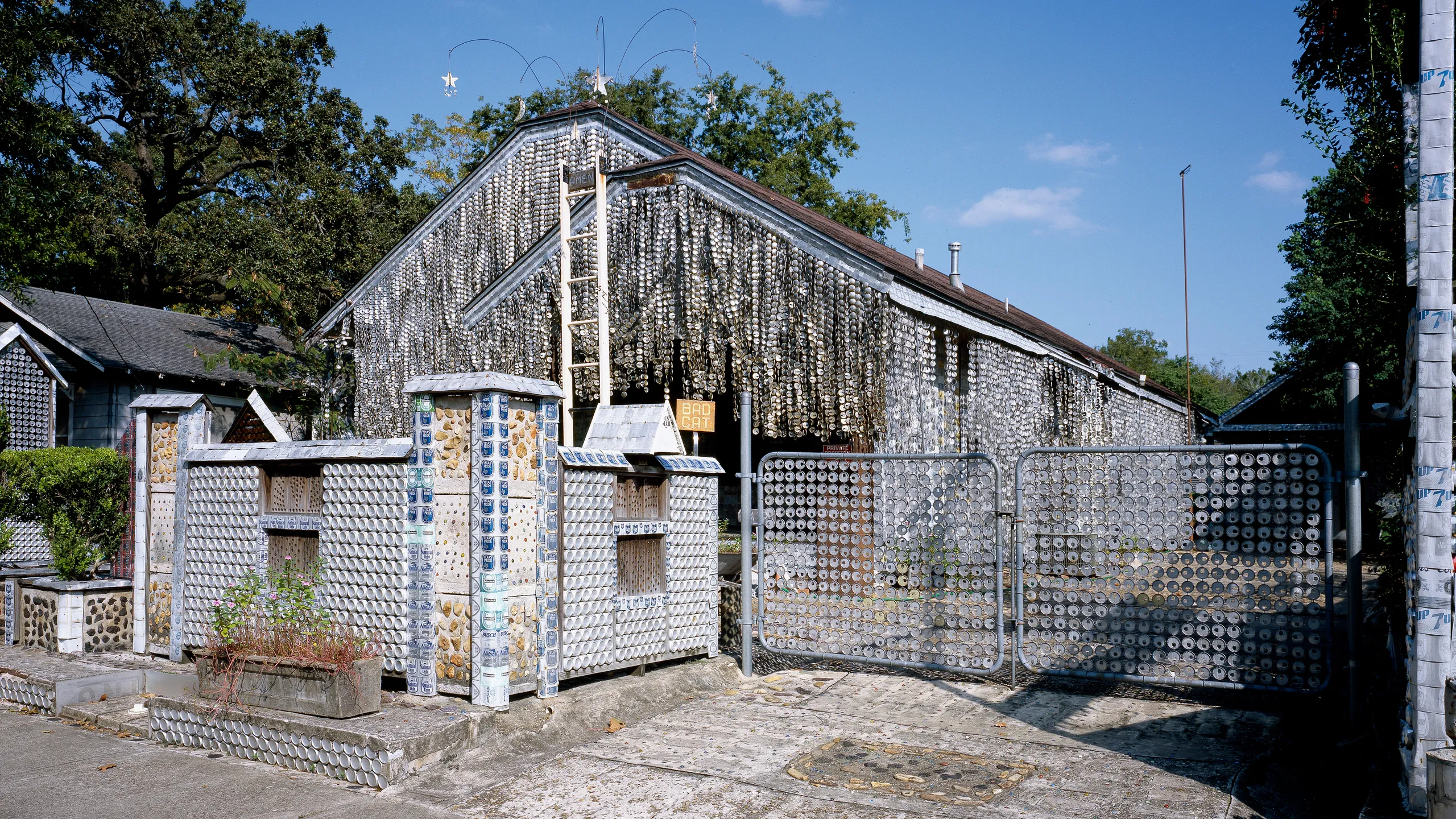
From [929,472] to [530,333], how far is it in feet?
32.4

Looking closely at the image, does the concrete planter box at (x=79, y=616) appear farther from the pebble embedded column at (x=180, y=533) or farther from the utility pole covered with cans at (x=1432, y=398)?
the utility pole covered with cans at (x=1432, y=398)

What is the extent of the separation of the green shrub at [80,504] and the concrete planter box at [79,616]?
1.03 ft

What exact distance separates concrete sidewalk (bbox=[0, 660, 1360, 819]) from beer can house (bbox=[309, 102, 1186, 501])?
5.88 metres

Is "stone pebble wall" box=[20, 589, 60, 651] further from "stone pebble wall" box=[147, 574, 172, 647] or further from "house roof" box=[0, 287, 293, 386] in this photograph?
→ "house roof" box=[0, 287, 293, 386]

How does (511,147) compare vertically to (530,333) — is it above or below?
above

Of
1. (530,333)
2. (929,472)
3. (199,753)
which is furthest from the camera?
(530,333)

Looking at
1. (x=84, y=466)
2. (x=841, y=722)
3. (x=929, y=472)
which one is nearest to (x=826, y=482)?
(x=929, y=472)

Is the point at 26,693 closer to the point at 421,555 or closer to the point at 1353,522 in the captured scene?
the point at 421,555

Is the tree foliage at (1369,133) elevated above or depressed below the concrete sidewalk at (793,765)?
above

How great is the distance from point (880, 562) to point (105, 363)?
17890mm

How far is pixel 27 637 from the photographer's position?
31.6ft

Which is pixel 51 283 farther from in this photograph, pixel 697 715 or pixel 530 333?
A: pixel 697 715

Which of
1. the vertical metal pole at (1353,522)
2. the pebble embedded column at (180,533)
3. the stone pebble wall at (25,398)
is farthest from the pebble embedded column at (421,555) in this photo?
the stone pebble wall at (25,398)

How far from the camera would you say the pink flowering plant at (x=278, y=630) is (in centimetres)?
688
